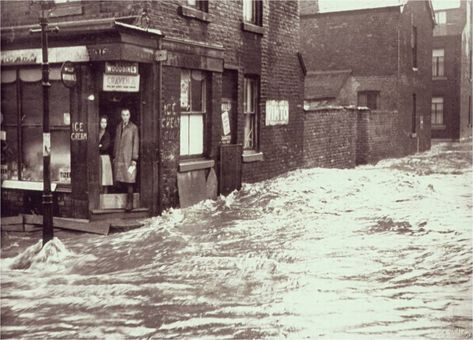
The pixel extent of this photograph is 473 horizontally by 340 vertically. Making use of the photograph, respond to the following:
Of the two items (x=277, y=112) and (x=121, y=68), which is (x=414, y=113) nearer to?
(x=277, y=112)

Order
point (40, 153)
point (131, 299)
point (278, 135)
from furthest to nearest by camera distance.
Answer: point (278, 135) → point (40, 153) → point (131, 299)

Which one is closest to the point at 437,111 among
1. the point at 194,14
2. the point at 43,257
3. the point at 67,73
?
the point at 194,14

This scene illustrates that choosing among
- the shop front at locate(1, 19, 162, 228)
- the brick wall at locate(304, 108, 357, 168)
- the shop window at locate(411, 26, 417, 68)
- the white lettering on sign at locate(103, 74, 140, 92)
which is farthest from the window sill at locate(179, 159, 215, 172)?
the shop window at locate(411, 26, 417, 68)

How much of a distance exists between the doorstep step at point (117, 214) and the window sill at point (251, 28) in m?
5.99

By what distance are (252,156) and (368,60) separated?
15160 mm

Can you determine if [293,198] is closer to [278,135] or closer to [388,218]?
[388,218]

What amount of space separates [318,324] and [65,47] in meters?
7.80

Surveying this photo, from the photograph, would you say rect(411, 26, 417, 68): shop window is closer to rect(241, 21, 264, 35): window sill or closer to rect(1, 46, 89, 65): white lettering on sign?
rect(241, 21, 264, 35): window sill

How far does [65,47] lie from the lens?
1160 cm

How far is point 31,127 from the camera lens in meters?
12.8

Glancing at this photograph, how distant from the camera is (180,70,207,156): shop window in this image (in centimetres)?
1355

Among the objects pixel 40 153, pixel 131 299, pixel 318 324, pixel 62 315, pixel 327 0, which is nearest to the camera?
pixel 318 324

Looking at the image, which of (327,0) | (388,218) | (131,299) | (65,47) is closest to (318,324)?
(131,299)

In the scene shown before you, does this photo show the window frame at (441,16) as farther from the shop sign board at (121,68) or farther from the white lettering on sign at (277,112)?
the shop sign board at (121,68)
